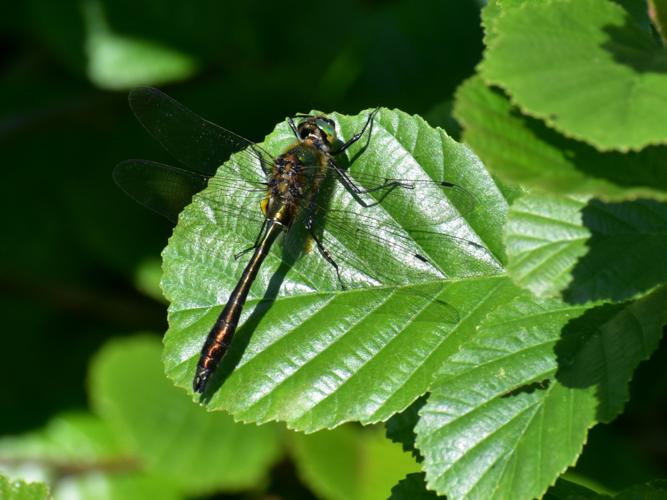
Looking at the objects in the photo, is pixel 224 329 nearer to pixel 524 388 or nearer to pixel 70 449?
pixel 524 388

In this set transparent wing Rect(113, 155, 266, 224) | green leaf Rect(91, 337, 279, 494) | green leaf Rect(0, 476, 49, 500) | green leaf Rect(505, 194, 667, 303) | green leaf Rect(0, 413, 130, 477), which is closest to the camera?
green leaf Rect(505, 194, 667, 303)

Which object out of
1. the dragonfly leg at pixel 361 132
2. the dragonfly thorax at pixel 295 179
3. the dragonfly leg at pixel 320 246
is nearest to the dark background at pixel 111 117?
the dragonfly thorax at pixel 295 179

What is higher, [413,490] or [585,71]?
[585,71]

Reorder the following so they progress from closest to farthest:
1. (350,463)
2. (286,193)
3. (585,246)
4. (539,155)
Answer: (539,155)
(585,246)
(286,193)
(350,463)

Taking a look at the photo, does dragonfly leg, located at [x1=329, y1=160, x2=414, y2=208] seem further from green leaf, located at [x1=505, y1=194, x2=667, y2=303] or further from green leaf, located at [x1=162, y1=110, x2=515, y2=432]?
green leaf, located at [x1=505, y1=194, x2=667, y2=303]

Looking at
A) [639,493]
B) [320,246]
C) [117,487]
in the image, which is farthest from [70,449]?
[639,493]

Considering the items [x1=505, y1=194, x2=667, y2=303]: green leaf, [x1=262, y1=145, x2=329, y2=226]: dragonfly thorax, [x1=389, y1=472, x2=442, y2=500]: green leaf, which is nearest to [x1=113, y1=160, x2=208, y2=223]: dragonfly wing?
[x1=262, y1=145, x2=329, y2=226]: dragonfly thorax
